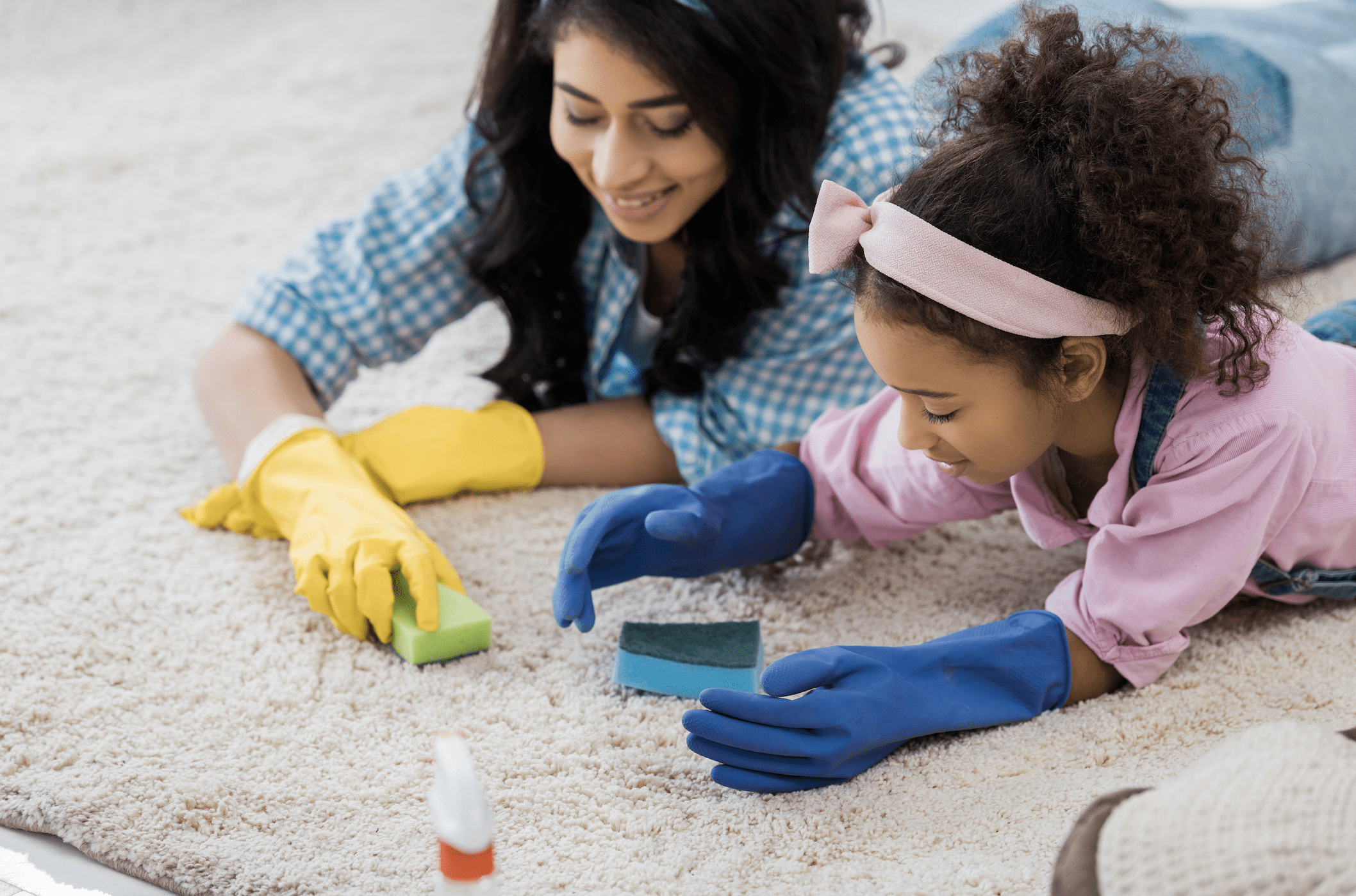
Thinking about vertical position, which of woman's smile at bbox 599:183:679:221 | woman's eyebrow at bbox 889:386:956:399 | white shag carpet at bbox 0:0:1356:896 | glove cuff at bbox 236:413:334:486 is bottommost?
white shag carpet at bbox 0:0:1356:896

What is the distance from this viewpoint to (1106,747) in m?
0.81

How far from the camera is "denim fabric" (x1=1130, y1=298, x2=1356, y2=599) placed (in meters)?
0.81

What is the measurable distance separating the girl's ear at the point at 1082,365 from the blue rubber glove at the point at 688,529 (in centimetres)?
29

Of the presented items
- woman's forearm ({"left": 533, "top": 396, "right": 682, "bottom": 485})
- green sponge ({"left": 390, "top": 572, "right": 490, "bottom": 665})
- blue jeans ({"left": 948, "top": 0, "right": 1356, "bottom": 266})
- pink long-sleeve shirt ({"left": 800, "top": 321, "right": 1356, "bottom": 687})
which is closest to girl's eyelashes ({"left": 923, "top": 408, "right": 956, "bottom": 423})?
pink long-sleeve shirt ({"left": 800, "top": 321, "right": 1356, "bottom": 687})

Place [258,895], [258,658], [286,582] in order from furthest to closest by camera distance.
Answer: [286,582], [258,658], [258,895]

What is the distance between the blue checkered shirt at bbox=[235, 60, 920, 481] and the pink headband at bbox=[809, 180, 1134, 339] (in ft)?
1.43

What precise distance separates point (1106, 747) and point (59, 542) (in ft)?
3.00

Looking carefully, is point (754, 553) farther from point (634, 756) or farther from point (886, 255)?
point (886, 255)

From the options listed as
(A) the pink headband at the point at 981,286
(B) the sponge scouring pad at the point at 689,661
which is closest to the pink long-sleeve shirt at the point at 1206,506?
(A) the pink headband at the point at 981,286

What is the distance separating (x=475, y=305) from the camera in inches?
52.1

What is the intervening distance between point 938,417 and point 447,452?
0.56 m

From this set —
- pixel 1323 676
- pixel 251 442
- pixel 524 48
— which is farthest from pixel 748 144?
pixel 1323 676

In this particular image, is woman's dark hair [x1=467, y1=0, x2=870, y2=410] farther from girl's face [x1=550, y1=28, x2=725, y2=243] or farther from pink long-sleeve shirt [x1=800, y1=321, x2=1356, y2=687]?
pink long-sleeve shirt [x1=800, y1=321, x2=1356, y2=687]

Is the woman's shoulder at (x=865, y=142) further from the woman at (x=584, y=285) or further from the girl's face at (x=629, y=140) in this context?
the girl's face at (x=629, y=140)
